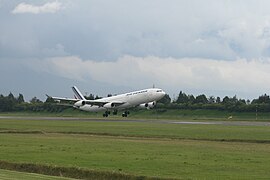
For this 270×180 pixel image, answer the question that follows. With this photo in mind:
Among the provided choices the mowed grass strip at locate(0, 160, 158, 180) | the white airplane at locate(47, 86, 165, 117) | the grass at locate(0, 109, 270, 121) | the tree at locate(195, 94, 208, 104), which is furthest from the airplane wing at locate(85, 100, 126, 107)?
the mowed grass strip at locate(0, 160, 158, 180)

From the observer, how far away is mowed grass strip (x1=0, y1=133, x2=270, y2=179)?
948 inches

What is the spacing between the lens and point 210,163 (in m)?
27.2

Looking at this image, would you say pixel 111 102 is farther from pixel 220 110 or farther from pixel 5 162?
pixel 5 162

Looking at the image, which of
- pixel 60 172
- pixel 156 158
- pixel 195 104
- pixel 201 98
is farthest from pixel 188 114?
pixel 60 172

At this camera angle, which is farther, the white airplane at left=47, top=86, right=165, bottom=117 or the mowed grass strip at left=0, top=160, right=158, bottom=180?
the white airplane at left=47, top=86, right=165, bottom=117

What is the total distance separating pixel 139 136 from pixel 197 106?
91.7 metres

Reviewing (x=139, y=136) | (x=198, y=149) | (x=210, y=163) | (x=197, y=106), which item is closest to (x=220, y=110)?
(x=197, y=106)

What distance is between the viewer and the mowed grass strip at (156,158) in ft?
79.0

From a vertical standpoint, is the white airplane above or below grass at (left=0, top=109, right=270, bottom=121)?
above

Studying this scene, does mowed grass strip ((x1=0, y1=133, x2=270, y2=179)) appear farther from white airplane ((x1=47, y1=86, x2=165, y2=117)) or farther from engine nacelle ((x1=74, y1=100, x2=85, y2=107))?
engine nacelle ((x1=74, y1=100, x2=85, y2=107))

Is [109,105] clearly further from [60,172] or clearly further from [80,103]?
[60,172]

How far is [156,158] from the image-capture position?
29.5 m

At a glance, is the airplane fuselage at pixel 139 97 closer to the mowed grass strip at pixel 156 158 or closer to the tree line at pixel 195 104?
the tree line at pixel 195 104

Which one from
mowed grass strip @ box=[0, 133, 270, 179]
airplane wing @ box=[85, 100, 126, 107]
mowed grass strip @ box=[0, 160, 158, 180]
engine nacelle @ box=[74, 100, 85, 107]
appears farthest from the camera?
engine nacelle @ box=[74, 100, 85, 107]
